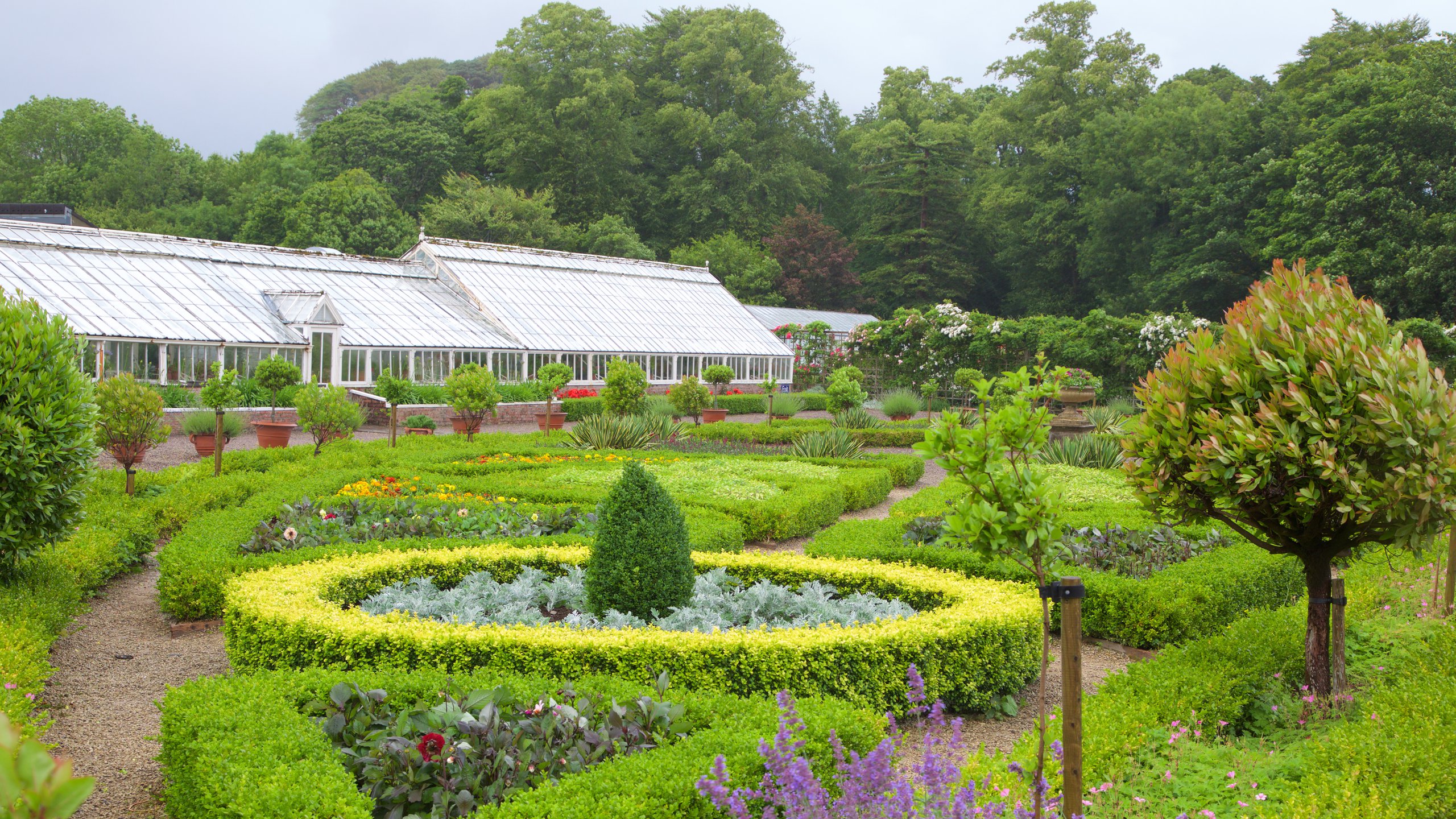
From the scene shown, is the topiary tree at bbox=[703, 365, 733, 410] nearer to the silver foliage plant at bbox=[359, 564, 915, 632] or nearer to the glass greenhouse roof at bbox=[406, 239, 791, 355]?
the glass greenhouse roof at bbox=[406, 239, 791, 355]

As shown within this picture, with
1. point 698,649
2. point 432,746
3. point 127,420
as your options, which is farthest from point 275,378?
point 432,746

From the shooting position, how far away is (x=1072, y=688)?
323cm

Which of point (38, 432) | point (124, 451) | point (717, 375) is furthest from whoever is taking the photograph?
point (717, 375)

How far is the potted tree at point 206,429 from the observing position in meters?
16.1

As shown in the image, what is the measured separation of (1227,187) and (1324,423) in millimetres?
38462

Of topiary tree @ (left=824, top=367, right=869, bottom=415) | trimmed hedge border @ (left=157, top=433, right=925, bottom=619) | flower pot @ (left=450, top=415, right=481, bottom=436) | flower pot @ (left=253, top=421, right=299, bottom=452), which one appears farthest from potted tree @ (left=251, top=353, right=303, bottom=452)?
topiary tree @ (left=824, top=367, right=869, bottom=415)

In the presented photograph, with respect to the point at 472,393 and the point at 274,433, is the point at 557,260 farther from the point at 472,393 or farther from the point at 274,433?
the point at 274,433

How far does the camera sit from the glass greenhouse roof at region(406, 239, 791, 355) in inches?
1173

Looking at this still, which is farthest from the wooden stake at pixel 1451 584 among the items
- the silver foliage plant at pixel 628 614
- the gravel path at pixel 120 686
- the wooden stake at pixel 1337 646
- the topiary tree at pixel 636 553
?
the gravel path at pixel 120 686

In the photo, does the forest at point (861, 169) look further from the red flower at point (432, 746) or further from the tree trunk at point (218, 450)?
the red flower at point (432, 746)

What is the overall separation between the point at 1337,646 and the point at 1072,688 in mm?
2225

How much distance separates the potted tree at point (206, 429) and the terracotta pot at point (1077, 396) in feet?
45.6

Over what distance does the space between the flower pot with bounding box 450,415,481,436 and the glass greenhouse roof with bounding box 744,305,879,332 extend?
68.7ft

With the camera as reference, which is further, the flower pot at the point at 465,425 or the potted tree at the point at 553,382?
the potted tree at the point at 553,382
